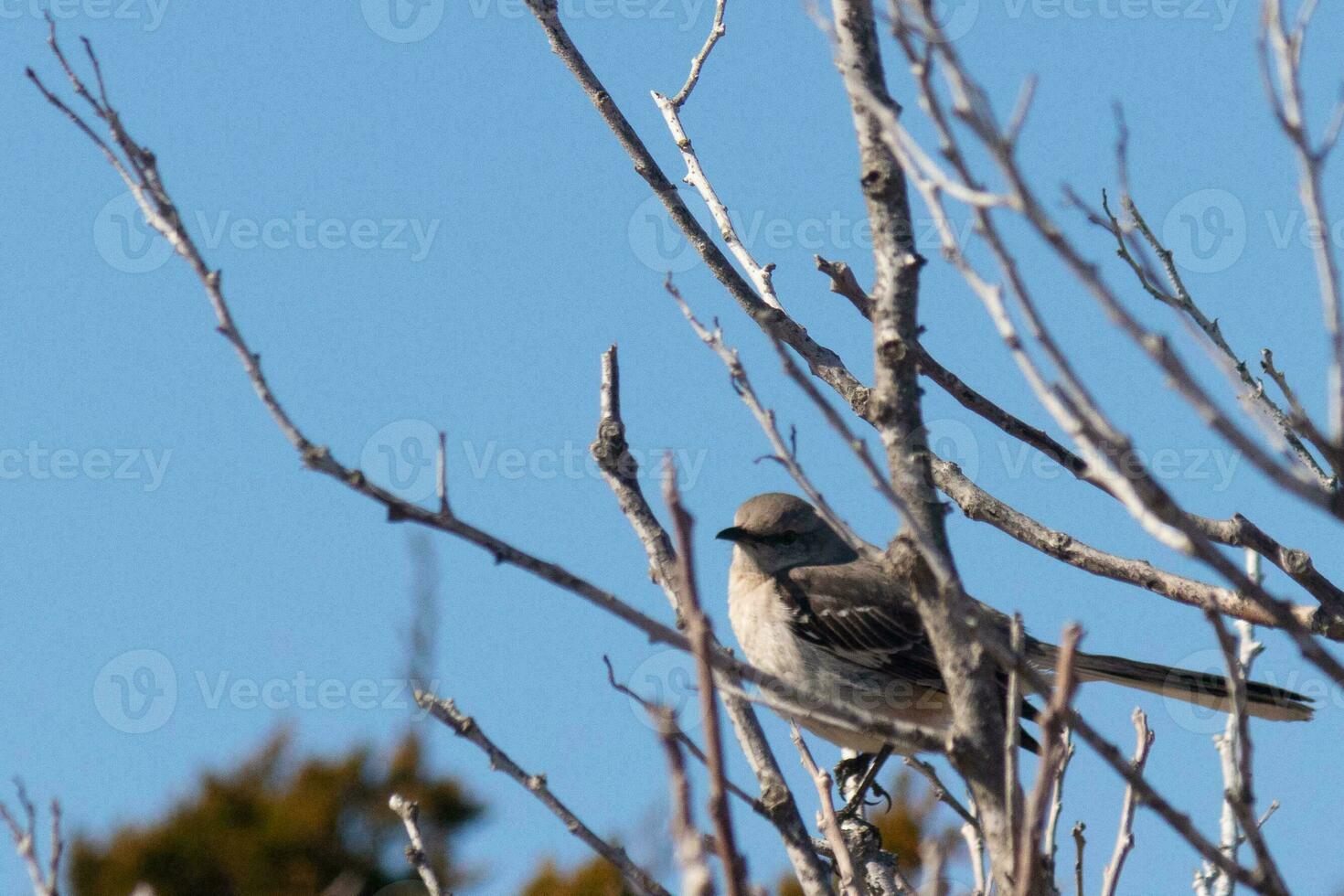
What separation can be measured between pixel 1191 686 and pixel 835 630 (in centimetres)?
149

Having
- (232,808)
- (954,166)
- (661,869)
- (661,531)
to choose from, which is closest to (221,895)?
(232,808)

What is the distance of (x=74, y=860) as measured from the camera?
10.3m

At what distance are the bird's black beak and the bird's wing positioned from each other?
0.28 m

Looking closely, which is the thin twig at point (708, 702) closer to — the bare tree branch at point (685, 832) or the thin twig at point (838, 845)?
the bare tree branch at point (685, 832)

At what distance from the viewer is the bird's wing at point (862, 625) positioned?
6.41 m

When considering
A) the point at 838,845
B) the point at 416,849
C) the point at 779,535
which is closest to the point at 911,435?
the point at 838,845

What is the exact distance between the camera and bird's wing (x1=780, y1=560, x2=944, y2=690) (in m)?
6.41

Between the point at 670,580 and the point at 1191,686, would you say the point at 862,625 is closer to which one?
the point at 1191,686

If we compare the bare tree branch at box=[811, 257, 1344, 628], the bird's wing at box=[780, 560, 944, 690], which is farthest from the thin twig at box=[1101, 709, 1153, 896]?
the bird's wing at box=[780, 560, 944, 690]

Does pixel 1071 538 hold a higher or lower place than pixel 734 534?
lower

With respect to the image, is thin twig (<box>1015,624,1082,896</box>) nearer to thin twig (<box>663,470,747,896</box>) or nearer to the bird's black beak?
thin twig (<box>663,470,747,896</box>)

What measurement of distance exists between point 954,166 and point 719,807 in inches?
36.0

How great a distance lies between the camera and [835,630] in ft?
21.3

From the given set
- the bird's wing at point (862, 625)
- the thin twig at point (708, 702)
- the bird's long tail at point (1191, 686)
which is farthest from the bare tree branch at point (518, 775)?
the bird's wing at point (862, 625)
